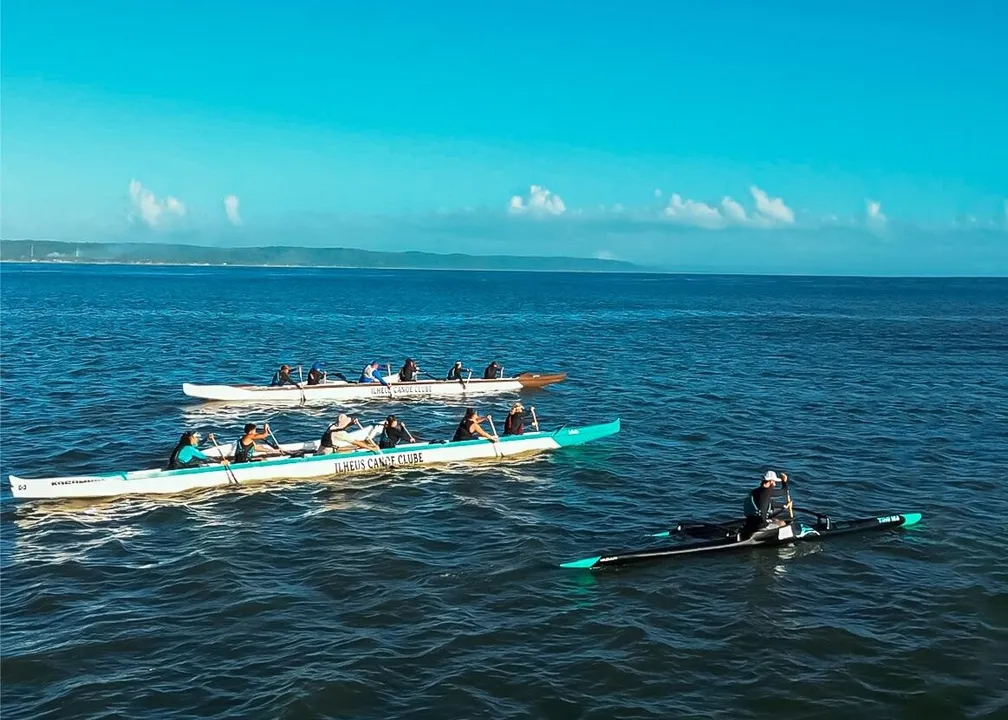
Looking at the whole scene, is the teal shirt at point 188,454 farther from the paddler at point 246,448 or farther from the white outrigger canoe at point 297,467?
the paddler at point 246,448

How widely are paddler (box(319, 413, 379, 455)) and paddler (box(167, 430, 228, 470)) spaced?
2982mm

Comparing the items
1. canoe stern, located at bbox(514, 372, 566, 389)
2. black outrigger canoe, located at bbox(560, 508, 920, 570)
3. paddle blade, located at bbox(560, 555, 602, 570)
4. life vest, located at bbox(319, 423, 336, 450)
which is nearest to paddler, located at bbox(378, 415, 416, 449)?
life vest, located at bbox(319, 423, 336, 450)

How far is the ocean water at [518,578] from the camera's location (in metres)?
12.5

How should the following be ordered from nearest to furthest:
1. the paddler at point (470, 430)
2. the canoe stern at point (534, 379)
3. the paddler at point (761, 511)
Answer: the paddler at point (761, 511) → the paddler at point (470, 430) → the canoe stern at point (534, 379)

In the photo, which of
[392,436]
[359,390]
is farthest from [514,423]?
[359,390]

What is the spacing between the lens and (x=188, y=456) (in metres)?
22.0

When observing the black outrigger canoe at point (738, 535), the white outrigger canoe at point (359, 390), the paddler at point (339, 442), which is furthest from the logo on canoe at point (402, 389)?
the black outrigger canoe at point (738, 535)

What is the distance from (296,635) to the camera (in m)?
14.1

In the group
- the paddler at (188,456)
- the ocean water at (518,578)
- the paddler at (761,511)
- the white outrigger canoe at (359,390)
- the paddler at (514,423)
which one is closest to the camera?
the ocean water at (518,578)

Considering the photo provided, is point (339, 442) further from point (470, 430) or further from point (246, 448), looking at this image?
point (470, 430)

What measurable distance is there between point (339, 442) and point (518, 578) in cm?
940

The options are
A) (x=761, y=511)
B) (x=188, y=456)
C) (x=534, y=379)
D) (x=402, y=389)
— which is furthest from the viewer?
(x=534, y=379)

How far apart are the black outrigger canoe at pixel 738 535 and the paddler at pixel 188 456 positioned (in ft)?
37.2

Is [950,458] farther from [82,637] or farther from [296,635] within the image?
[82,637]
